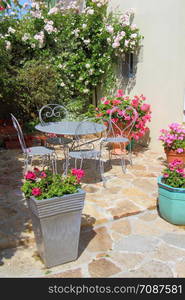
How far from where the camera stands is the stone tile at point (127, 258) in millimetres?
2457

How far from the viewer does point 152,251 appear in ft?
8.68

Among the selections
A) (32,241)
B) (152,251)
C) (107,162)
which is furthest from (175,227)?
(107,162)

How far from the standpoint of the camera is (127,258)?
254cm

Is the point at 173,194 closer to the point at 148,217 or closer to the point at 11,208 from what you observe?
the point at 148,217

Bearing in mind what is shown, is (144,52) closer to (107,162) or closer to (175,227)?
(107,162)

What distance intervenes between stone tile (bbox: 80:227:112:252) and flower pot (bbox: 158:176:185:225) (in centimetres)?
71

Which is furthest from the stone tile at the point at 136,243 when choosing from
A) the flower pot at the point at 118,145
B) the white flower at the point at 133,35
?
the white flower at the point at 133,35

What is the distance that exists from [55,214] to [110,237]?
91 cm

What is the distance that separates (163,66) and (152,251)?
3.88 m

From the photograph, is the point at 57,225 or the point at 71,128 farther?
the point at 71,128

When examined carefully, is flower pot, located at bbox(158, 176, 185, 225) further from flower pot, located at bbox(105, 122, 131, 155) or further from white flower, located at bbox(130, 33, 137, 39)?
white flower, located at bbox(130, 33, 137, 39)

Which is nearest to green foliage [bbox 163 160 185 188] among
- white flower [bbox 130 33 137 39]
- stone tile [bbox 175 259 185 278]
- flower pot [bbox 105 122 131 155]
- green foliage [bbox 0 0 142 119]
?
stone tile [bbox 175 259 185 278]

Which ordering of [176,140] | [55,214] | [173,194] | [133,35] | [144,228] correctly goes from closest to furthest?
[55,214], [173,194], [144,228], [176,140], [133,35]

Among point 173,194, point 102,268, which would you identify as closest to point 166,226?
point 173,194
